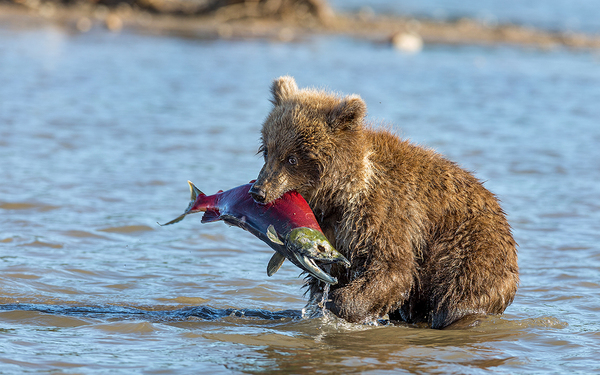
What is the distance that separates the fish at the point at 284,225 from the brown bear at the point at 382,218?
0.13 metres

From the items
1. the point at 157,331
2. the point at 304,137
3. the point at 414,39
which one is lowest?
the point at 157,331

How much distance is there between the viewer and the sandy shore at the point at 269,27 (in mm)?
25594

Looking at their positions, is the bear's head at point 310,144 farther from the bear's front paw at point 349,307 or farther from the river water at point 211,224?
the river water at point 211,224

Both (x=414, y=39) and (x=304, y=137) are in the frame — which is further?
(x=414, y=39)

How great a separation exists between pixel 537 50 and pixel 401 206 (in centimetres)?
2305

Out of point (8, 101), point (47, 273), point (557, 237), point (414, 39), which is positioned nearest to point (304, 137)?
point (47, 273)

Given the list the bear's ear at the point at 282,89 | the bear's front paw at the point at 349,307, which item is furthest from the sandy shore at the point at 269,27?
the bear's front paw at the point at 349,307

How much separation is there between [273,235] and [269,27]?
23.4m

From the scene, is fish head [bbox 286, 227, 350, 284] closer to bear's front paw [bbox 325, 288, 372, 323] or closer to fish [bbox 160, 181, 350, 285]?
fish [bbox 160, 181, 350, 285]

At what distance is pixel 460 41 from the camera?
2795 centimetres

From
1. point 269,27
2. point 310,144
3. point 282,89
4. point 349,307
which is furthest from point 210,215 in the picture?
point 269,27

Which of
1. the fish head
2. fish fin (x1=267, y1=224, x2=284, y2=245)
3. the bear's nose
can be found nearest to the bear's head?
the bear's nose

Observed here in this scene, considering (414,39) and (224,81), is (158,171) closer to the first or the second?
(224,81)

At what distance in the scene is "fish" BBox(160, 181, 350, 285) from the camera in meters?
4.99
